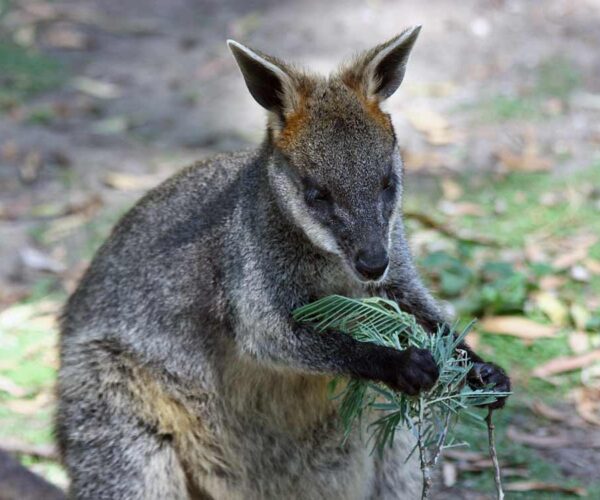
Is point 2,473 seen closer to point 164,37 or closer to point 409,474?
point 409,474

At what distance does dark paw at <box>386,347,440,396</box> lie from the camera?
128 inches

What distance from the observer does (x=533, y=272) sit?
19.6ft

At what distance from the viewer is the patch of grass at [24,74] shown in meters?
9.05

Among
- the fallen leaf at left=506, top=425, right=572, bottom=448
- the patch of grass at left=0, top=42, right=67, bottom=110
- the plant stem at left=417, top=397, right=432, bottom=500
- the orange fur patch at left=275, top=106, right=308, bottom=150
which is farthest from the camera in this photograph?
the patch of grass at left=0, top=42, right=67, bottom=110

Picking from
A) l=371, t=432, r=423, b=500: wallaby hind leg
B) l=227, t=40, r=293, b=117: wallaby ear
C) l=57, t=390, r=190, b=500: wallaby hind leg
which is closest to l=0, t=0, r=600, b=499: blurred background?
l=371, t=432, r=423, b=500: wallaby hind leg

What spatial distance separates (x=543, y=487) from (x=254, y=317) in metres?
1.60

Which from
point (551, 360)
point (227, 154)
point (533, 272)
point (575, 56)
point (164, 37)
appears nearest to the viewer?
point (227, 154)

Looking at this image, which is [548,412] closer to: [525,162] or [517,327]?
[517,327]

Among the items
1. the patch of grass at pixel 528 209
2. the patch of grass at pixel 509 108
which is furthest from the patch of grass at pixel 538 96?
the patch of grass at pixel 528 209

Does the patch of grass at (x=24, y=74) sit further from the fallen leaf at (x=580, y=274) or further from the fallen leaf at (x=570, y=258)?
the fallen leaf at (x=580, y=274)

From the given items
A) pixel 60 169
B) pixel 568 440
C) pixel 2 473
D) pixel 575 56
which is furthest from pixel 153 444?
pixel 575 56

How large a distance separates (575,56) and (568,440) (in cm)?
476

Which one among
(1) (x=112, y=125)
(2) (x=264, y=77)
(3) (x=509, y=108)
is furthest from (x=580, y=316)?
(1) (x=112, y=125)

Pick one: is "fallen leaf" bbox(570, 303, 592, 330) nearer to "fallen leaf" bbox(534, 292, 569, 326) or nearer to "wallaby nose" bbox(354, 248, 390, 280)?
"fallen leaf" bbox(534, 292, 569, 326)
